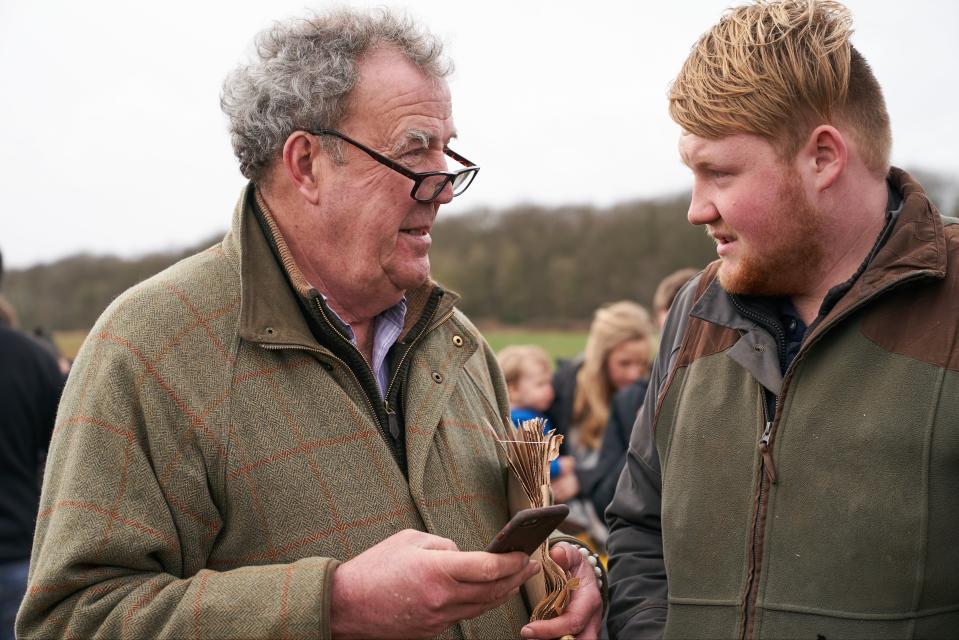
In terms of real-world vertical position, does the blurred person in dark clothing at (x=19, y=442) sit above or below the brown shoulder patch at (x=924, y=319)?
below

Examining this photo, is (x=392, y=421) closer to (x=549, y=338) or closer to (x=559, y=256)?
(x=549, y=338)

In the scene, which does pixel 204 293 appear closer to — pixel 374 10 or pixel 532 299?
pixel 374 10

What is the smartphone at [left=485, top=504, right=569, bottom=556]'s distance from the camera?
2285 millimetres

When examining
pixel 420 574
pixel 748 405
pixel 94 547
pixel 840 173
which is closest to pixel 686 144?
pixel 840 173

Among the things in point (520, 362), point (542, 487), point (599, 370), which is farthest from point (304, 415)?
point (520, 362)

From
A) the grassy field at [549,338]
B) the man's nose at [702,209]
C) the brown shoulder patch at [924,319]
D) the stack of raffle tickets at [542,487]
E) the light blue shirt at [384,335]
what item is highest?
the man's nose at [702,209]

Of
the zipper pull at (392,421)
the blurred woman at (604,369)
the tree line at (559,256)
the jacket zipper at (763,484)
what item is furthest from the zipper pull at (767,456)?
the tree line at (559,256)

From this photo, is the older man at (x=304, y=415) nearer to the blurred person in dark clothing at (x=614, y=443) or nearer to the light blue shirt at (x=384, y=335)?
the light blue shirt at (x=384, y=335)

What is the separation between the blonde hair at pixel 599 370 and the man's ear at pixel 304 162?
4477mm

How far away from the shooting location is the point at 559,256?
80.4ft

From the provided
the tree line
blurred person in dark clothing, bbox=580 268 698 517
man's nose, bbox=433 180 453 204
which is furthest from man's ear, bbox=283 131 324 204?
the tree line

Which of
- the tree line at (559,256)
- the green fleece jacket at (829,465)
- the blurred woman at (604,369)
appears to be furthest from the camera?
the tree line at (559,256)

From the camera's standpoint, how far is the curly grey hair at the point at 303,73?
287 cm

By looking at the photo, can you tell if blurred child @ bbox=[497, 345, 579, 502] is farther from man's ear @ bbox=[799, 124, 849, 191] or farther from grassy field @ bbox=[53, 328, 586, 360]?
grassy field @ bbox=[53, 328, 586, 360]
